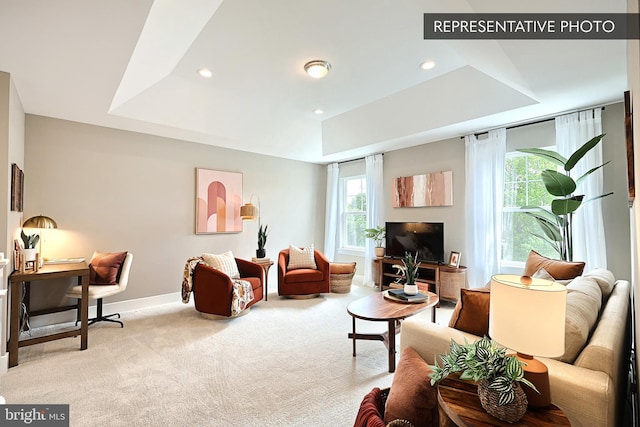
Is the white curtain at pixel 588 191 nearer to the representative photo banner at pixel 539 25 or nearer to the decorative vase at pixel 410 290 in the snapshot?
the representative photo banner at pixel 539 25

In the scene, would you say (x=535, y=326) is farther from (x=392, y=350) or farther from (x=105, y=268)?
(x=105, y=268)

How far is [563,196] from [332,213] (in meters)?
4.19

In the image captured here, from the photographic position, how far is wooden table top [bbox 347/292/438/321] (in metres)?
2.63

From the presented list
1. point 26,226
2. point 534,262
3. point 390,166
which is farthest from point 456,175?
point 26,226

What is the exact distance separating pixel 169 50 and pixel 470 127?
149 inches

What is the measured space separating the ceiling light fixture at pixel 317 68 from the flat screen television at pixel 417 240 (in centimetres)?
282

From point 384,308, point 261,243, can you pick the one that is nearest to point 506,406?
point 384,308

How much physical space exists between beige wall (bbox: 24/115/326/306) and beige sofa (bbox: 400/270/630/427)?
404 centimetres

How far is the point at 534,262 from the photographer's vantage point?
3.16m

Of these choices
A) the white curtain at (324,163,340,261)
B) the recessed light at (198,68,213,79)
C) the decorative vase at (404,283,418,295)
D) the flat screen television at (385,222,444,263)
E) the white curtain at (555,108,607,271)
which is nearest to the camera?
the decorative vase at (404,283,418,295)

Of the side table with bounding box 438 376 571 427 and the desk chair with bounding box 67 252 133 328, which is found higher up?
the side table with bounding box 438 376 571 427

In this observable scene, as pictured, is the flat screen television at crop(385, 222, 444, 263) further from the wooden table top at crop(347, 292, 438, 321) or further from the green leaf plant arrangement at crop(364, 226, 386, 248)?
the wooden table top at crop(347, 292, 438, 321)

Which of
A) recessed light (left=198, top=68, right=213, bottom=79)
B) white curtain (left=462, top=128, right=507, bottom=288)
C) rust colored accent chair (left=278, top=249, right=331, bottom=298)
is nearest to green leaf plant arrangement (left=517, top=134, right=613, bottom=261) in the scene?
white curtain (left=462, top=128, right=507, bottom=288)

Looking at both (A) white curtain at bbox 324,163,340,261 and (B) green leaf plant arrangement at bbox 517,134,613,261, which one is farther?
(A) white curtain at bbox 324,163,340,261
